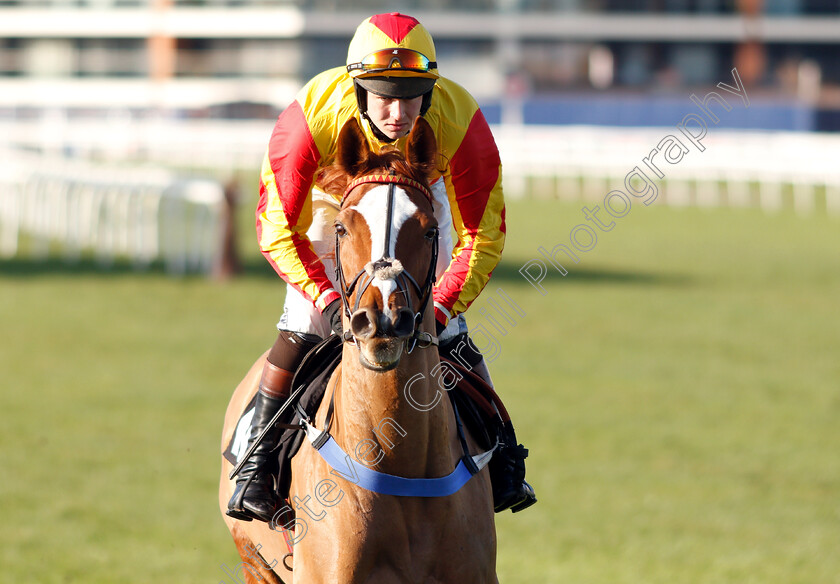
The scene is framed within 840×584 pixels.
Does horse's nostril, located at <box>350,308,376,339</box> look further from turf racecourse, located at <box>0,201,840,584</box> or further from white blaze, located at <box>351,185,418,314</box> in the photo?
turf racecourse, located at <box>0,201,840,584</box>

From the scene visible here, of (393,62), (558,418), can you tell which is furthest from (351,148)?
(558,418)

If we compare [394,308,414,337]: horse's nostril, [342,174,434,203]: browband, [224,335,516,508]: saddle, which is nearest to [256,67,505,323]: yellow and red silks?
[224,335,516,508]: saddle

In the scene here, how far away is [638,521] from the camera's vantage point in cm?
739

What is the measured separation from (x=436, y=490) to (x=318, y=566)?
466 millimetres

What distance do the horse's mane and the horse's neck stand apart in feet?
1.78

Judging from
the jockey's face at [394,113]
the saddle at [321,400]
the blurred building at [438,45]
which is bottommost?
the saddle at [321,400]

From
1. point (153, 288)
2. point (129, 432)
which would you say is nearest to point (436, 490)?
point (129, 432)

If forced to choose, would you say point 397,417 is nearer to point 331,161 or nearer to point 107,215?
point 331,161

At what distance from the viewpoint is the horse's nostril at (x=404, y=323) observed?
3.11 m

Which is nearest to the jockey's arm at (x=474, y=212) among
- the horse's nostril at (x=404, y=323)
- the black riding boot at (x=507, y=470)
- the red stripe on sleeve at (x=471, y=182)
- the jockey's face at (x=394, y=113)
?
the red stripe on sleeve at (x=471, y=182)

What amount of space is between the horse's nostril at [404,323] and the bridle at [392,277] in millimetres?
24

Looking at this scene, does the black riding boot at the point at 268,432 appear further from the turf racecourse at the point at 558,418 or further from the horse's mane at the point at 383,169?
the turf racecourse at the point at 558,418

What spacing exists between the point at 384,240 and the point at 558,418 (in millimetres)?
6867

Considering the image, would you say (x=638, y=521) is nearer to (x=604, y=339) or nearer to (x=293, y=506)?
(x=293, y=506)
